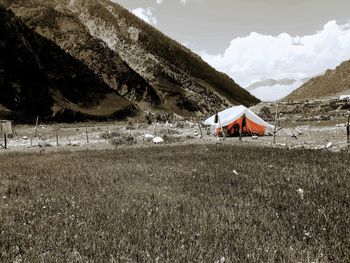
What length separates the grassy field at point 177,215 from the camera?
4543 millimetres

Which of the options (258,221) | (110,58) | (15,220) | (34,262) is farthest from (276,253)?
(110,58)

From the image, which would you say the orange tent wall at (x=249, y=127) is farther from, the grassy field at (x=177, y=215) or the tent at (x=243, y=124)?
the grassy field at (x=177, y=215)

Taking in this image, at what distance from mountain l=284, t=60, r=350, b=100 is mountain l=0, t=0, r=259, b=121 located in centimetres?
1770

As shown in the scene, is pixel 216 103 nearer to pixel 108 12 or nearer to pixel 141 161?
pixel 108 12

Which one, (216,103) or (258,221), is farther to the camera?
(216,103)

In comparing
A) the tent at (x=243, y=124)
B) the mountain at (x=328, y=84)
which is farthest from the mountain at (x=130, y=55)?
the tent at (x=243, y=124)

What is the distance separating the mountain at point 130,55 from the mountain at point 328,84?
17695 millimetres

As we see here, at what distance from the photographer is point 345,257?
4293mm

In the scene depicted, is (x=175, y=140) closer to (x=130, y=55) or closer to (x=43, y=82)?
(x=43, y=82)

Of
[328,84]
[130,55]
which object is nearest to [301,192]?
[130,55]

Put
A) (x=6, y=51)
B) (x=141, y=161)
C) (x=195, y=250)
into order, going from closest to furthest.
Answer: (x=195, y=250)
(x=141, y=161)
(x=6, y=51)

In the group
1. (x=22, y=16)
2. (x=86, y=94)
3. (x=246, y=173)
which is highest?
(x=22, y=16)

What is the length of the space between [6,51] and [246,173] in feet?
177

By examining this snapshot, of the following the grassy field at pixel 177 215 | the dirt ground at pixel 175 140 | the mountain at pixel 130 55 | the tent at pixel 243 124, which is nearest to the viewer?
the grassy field at pixel 177 215
